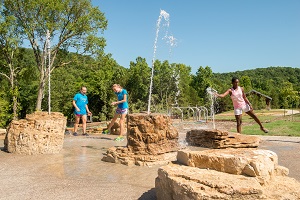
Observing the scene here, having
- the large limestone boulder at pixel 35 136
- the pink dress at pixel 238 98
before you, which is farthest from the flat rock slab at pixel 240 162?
the pink dress at pixel 238 98

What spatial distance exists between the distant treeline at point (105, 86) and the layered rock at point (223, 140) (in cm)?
1393

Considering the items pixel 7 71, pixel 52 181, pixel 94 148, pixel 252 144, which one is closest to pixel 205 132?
pixel 252 144

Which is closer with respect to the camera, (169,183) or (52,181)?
(169,183)

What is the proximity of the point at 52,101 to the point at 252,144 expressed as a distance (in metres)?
31.2

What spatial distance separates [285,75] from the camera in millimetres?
104500

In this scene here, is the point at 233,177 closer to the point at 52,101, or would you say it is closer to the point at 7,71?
the point at 7,71

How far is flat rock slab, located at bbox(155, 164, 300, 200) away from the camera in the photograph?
252 centimetres

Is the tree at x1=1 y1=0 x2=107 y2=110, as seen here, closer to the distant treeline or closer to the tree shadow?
the distant treeline

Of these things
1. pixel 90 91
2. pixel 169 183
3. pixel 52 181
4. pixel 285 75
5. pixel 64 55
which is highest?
pixel 285 75

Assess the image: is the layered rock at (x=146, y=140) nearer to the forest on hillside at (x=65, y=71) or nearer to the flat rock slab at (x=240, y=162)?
the flat rock slab at (x=240, y=162)

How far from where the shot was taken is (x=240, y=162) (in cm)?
294

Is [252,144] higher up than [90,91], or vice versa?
[90,91]

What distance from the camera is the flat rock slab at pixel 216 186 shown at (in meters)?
2.52

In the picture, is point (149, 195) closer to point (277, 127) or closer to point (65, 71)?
point (277, 127)
